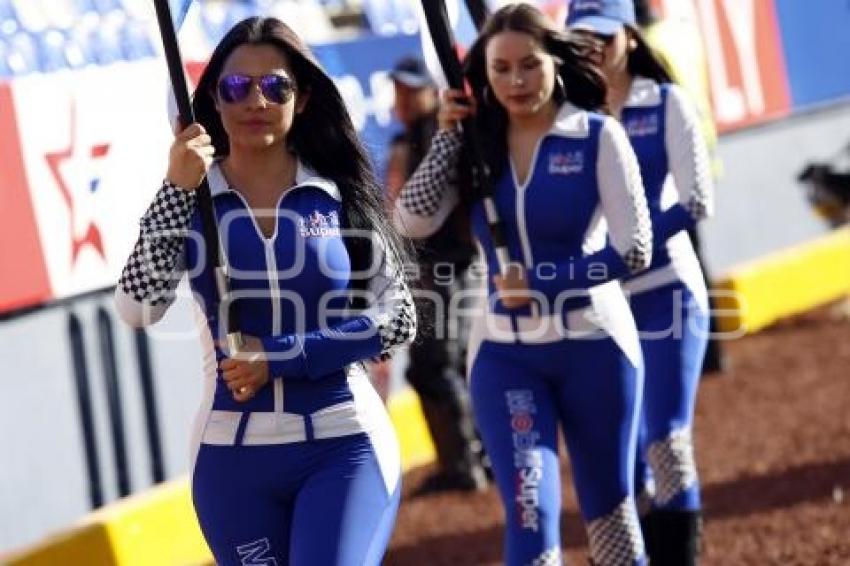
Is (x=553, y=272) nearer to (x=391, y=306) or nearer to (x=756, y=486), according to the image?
(x=391, y=306)

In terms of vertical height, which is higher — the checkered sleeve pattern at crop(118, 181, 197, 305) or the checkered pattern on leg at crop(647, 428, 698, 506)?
the checkered sleeve pattern at crop(118, 181, 197, 305)

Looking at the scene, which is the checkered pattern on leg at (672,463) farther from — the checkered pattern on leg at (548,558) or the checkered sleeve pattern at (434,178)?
the checkered sleeve pattern at (434,178)

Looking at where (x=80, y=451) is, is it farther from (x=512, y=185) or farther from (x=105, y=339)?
(x=512, y=185)

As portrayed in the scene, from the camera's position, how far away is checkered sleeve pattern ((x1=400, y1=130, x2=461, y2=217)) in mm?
6227

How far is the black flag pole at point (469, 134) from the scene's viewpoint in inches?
241

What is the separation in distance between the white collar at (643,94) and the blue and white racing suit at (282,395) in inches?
94.3

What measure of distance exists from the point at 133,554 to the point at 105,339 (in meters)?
1.08

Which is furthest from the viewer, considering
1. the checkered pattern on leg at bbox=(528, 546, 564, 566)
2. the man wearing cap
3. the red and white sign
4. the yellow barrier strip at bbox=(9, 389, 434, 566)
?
the red and white sign

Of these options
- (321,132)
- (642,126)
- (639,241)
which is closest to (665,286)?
(642,126)

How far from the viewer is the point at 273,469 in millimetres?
4746

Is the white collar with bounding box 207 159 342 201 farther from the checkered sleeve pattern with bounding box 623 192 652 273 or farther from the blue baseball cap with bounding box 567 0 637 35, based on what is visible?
the blue baseball cap with bounding box 567 0 637 35

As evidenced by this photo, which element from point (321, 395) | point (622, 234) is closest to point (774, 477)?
point (622, 234)

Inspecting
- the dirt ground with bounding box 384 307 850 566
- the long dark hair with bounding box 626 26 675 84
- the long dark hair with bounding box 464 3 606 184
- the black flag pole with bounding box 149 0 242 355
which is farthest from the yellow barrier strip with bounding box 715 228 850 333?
the black flag pole with bounding box 149 0 242 355

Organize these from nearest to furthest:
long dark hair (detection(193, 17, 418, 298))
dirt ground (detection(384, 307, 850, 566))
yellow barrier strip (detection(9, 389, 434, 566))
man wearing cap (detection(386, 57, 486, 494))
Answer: long dark hair (detection(193, 17, 418, 298)) → yellow barrier strip (detection(9, 389, 434, 566)) → dirt ground (detection(384, 307, 850, 566)) → man wearing cap (detection(386, 57, 486, 494))
